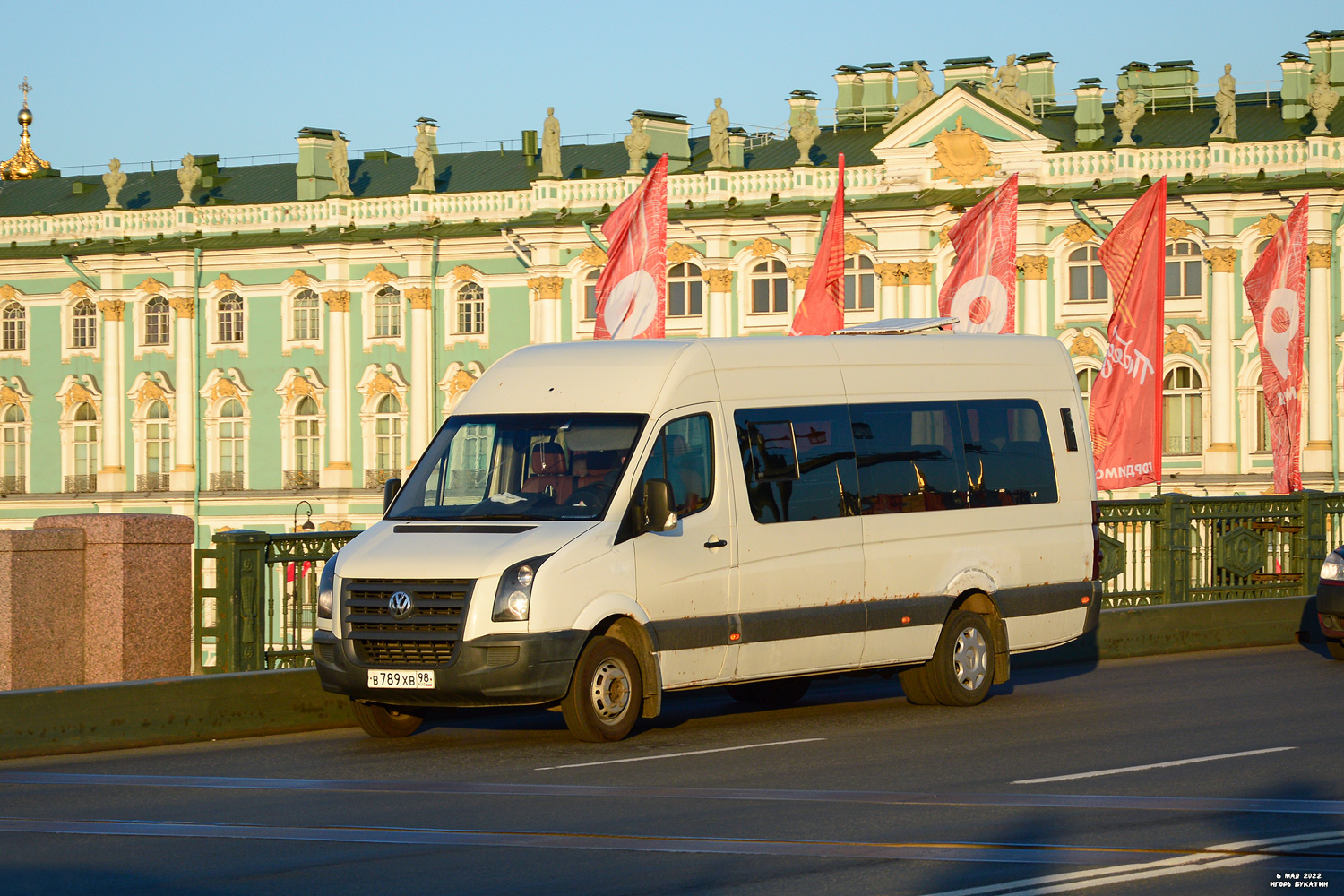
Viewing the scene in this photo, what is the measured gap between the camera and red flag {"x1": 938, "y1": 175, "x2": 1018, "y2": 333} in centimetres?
2834

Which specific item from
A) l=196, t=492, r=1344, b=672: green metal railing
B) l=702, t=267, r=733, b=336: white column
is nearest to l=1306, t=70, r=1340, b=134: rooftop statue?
l=702, t=267, r=733, b=336: white column

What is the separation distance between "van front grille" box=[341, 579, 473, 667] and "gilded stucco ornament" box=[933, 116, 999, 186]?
47.4 meters

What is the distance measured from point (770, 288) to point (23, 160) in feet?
137

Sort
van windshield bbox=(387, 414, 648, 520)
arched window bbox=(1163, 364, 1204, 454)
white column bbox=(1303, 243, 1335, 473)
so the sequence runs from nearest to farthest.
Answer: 1. van windshield bbox=(387, 414, 648, 520)
2. white column bbox=(1303, 243, 1335, 473)
3. arched window bbox=(1163, 364, 1204, 454)

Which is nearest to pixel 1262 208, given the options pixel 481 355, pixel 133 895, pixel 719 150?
pixel 719 150

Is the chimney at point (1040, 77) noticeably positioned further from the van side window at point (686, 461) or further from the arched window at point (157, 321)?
the van side window at point (686, 461)

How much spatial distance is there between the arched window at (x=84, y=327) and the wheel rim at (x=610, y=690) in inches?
2361

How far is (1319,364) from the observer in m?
55.4

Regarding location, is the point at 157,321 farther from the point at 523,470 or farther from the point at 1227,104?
the point at 523,470

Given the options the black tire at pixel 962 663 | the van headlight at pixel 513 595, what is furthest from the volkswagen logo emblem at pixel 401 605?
the black tire at pixel 962 663

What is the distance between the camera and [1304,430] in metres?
55.2

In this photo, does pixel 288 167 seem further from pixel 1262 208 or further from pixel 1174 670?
pixel 1174 670

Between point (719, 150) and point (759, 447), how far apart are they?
1914 inches

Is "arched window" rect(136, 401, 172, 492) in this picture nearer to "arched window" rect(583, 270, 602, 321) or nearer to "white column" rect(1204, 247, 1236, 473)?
"arched window" rect(583, 270, 602, 321)
